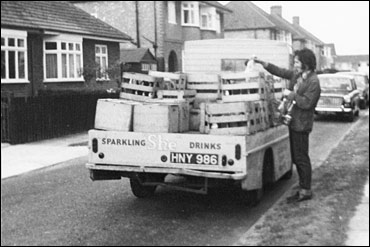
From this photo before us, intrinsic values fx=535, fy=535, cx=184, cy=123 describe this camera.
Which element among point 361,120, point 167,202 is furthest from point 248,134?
point 361,120

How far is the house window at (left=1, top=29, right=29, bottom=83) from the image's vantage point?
1942cm

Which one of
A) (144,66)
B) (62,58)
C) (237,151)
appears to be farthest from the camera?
(144,66)

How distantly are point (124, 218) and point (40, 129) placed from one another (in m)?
8.83

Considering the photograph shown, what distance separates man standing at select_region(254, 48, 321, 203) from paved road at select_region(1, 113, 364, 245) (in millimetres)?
590

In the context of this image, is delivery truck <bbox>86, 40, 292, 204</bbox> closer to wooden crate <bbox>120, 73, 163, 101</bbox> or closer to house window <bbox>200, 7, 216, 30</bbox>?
wooden crate <bbox>120, 73, 163, 101</bbox>

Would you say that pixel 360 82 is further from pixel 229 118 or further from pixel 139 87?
pixel 229 118

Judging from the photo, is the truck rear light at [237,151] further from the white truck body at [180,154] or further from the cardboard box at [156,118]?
the cardboard box at [156,118]

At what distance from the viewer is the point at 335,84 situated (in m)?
20.5

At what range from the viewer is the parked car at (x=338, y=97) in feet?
62.8

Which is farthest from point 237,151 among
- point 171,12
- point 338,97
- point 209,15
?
point 209,15

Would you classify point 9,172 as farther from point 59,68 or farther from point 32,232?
point 59,68

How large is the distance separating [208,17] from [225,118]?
3669 cm

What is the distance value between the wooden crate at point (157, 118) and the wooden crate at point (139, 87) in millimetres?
630

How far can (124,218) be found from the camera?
21.7ft
